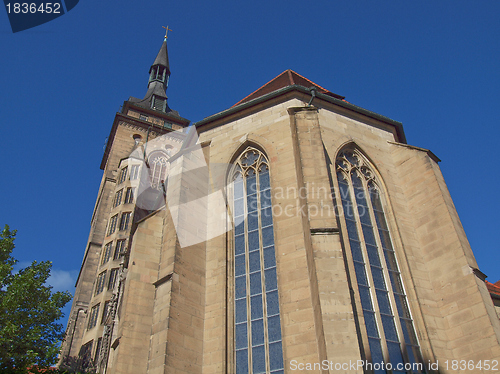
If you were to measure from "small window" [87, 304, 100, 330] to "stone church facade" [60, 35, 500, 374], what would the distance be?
8625mm

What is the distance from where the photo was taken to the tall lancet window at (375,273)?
9695mm

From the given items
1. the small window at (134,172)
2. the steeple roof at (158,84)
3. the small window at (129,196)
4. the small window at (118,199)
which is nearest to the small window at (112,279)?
the small window at (129,196)

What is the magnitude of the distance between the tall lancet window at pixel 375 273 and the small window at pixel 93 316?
48.4 feet

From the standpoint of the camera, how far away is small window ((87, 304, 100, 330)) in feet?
72.4

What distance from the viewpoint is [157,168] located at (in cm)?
3197

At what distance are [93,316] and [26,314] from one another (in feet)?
26.2

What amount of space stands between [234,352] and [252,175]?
469 cm

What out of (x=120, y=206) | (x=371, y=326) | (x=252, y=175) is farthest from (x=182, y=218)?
(x=120, y=206)

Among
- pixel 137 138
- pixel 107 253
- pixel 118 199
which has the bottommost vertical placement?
pixel 107 253

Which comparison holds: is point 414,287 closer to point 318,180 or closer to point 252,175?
point 318,180

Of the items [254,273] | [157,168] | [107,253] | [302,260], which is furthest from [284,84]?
[157,168]

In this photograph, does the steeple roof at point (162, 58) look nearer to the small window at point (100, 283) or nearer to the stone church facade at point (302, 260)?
the small window at point (100, 283)

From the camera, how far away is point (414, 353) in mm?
9953

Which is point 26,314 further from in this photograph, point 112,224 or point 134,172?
point 134,172
